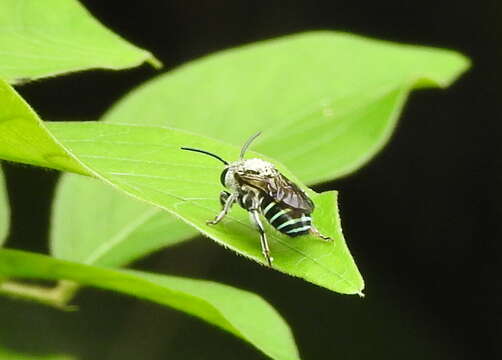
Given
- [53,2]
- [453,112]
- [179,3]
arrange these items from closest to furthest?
1. [53,2]
2. [179,3]
3. [453,112]

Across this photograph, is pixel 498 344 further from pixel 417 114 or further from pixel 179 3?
pixel 179 3

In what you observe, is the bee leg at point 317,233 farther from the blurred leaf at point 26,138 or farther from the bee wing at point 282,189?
the blurred leaf at point 26,138

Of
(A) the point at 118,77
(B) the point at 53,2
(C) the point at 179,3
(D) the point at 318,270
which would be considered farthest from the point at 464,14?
(D) the point at 318,270

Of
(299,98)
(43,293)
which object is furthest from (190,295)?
(299,98)

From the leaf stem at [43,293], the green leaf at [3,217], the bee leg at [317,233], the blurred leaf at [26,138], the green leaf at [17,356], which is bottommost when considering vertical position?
the green leaf at [17,356]

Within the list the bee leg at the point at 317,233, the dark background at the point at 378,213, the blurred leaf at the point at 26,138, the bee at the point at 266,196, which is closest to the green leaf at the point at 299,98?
the bee at the point at 266,196

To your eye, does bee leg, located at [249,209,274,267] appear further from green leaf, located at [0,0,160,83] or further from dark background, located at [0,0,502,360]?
dark background, located at [0,0,502,360]

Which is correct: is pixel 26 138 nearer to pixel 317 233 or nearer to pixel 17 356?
pixel 317 233
